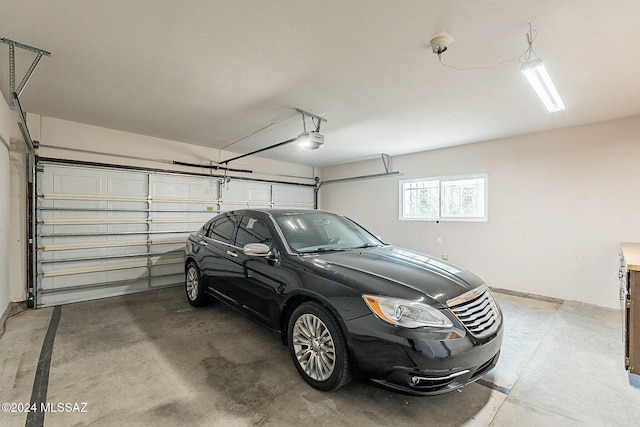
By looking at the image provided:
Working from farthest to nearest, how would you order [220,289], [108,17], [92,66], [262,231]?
[220,289]
[262,231]
[92,66]
[108,17]

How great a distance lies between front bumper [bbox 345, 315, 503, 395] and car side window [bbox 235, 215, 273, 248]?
49.8 inches

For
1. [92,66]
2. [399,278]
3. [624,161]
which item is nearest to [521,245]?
[624,161]

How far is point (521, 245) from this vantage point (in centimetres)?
466

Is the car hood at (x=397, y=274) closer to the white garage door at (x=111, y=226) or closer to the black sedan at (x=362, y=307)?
the black sedan at (x=362, y=307)

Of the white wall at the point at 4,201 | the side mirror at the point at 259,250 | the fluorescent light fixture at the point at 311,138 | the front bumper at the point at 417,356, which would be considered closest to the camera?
the front bumper at the point at 417,356

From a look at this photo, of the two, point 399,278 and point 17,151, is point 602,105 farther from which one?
point 17,151

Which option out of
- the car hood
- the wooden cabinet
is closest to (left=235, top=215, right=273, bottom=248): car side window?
the car hood

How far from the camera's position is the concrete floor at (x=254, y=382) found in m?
1.78

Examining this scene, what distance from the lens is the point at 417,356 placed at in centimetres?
161

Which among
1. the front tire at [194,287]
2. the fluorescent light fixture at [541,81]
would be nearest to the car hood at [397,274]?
the fluorescent light fixture at [541,81]

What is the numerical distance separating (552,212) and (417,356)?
14.0 feet

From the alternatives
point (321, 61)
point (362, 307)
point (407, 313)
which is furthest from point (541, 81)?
point (362, 307)

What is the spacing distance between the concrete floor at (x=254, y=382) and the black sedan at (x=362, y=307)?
0.28 meters

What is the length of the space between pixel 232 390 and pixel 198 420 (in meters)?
0.33
